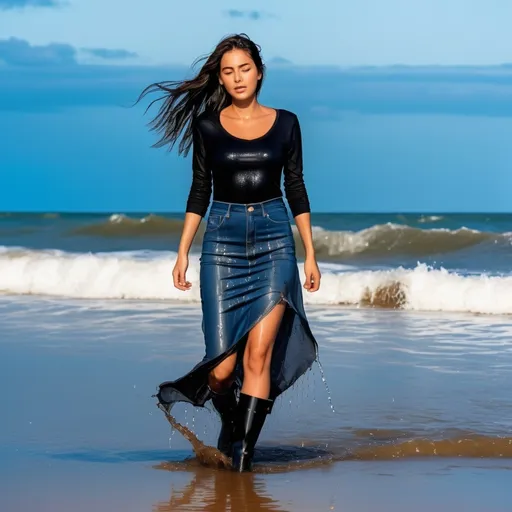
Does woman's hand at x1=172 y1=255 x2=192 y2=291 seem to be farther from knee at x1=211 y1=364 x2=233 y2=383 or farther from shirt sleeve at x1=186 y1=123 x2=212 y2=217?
knee at x1=211 y1=364 x2=233 y2=383

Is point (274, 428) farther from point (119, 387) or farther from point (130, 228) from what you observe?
point (130, 228)

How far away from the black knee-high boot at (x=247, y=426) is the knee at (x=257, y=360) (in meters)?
0.12

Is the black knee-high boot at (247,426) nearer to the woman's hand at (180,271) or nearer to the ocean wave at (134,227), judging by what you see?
the woman's hand at (180,271)

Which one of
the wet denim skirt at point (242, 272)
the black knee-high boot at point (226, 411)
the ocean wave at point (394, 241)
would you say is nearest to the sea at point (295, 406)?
the black knee-high boot at point (226, 411)

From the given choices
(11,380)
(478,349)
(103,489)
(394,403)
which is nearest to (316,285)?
(103,489)

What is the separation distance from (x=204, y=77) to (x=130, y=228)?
2305 cm

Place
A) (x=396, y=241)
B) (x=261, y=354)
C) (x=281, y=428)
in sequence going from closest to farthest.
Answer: (x=261, y=354), (x=281, y=428), (x=396, y=241)

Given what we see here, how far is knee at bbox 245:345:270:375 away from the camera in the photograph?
5.01m

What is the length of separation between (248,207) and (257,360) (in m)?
0.66

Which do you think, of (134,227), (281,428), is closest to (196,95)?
(281,428)

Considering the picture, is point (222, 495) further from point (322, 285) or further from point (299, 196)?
point (322, 285)

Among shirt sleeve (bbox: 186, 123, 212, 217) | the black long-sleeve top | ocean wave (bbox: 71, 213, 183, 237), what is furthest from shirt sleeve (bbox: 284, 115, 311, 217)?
ocean wave (bbox: 71, 213, 183, 237)

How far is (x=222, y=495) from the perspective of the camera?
4.68 meters

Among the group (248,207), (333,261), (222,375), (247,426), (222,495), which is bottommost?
(222,495)
